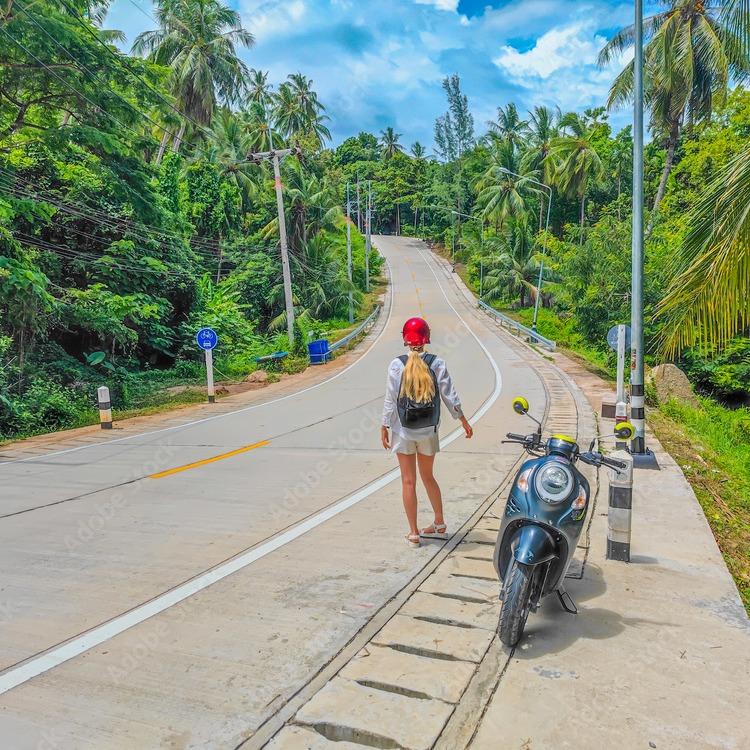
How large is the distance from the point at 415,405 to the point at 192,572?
225cm

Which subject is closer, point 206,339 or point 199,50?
point 206,339

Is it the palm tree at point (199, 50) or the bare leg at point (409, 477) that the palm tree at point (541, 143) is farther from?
the bare leg at point (409, 477)

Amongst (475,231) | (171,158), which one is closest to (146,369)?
(171,158)

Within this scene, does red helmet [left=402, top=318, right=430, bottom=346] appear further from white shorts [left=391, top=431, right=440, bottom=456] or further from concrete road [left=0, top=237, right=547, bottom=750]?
concrete road [left=0, top=237, right=547, bottom=750]

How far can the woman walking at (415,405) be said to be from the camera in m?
5.20

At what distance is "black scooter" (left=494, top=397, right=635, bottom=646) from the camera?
384cm

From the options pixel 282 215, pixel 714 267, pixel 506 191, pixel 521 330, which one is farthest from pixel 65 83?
pixel 506 191

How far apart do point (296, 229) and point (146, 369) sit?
24044 mm

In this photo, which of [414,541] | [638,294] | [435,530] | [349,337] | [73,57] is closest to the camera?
[414,541]

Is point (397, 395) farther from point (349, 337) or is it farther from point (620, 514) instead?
point (349, 337)

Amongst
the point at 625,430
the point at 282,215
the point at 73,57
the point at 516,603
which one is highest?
the point at 73,57

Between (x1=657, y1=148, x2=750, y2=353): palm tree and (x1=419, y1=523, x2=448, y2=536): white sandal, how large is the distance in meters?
2.73

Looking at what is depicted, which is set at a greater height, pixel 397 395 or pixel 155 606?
pixel 397 395

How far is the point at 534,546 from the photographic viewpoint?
3.97 meters
